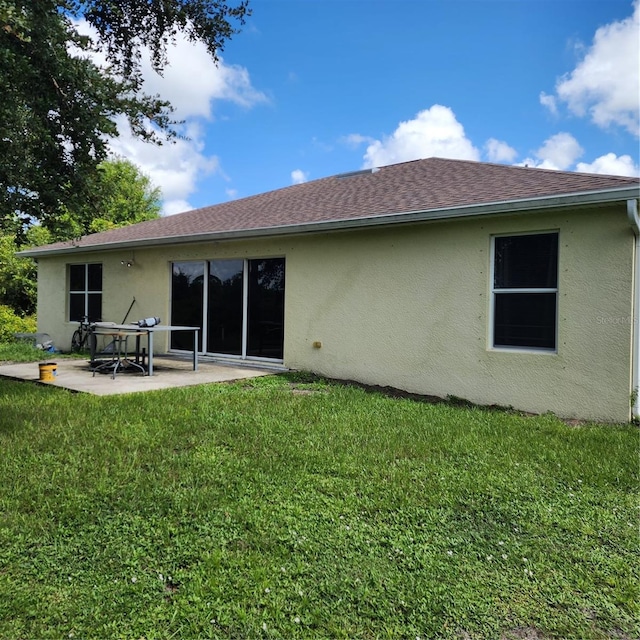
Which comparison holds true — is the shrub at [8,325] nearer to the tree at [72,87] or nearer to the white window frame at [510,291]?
the tree at [72,87]

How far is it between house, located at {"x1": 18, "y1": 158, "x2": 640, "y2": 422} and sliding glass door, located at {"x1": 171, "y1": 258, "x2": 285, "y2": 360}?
0.10 ft

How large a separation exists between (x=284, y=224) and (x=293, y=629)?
285 inches

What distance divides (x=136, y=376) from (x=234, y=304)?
2.60m

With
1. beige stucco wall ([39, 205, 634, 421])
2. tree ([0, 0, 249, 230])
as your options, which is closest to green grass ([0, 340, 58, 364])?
beige stucco wall ([39, 205, 634, 421])

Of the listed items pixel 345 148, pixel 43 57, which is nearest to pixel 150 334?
pixel 43 57

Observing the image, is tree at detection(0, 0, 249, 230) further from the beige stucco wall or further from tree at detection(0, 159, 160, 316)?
the beige stucco wall

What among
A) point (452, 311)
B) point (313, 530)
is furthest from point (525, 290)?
point (313, 530)

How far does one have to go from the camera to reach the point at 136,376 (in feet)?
26.9

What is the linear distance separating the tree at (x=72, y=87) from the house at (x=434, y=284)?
10.7ft

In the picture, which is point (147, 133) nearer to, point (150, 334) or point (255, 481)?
point (150, 334)

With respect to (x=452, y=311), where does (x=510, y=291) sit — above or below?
above

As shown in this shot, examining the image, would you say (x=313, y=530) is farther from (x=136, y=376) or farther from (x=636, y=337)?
(x=136, y=376)

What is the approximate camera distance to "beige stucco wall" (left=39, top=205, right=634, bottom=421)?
5.80 meters

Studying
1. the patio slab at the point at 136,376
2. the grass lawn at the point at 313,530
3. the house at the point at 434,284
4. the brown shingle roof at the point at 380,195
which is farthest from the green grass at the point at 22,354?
the grass lawn at the point at 313,530
